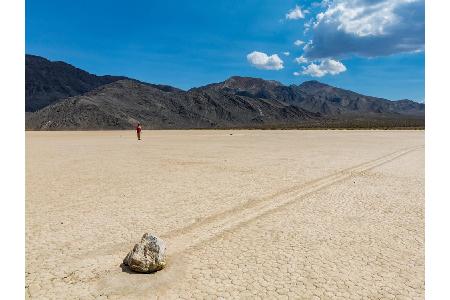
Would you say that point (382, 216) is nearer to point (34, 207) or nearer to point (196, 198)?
point (196, 198)

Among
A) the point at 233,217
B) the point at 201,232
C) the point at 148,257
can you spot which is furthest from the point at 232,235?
the point at 148,257

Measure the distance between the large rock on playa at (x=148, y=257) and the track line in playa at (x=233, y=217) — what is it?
772mm

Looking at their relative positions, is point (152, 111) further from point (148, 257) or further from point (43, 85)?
point (148, 257)

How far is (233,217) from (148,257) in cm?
337

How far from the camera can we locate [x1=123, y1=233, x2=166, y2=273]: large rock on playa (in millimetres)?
5945

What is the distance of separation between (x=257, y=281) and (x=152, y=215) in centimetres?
418

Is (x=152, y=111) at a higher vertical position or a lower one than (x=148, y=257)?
higher

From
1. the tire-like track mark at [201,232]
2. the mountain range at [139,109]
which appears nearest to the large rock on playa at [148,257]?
the tire-like track mark at [201,232]

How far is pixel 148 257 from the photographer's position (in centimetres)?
598

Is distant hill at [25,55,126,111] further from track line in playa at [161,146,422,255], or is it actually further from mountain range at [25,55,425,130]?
track line in playa at [161,146,422,255]

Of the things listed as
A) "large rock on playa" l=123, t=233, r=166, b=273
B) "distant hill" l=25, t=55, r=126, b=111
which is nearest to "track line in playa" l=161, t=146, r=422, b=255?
"large rock on playa" l=123, t=233, r=166, b=273

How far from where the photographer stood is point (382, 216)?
30.3ft

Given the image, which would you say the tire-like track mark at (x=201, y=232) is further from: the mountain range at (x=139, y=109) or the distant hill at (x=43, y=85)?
the distant hill at (x=43, y=85)

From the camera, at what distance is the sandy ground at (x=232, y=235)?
18.4ft
